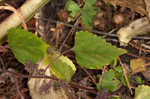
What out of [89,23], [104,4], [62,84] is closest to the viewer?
[62,84]

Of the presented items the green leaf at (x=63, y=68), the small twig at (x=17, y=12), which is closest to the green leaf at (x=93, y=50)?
the green leaf at (x=63, y=68)

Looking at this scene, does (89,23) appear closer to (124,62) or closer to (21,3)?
(124,62)

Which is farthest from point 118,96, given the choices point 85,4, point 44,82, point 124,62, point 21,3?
point 21,3

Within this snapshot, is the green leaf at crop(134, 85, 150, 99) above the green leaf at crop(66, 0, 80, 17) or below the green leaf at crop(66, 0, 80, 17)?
below

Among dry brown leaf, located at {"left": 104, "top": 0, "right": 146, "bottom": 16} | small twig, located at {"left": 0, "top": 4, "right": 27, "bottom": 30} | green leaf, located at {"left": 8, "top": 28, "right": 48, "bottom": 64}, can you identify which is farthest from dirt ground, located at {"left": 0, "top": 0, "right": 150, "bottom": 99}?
green leaf, located at {"left": 8, "top": 28, "right": 48, "bottom": 64}

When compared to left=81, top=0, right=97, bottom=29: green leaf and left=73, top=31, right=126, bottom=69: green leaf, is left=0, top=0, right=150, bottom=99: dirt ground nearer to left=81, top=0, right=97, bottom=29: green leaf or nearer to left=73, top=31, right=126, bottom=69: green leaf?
left=81, top=0, right=97, bottom=29: green leaf

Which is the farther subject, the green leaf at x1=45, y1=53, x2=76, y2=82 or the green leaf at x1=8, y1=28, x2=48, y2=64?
the green leaf at x1=45, y1=53, x2=76, y2=82

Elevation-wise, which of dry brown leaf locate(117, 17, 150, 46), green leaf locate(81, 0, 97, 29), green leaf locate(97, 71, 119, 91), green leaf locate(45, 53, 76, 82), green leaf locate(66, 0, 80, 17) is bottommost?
green leaf locate(97, 71, 119, 91)

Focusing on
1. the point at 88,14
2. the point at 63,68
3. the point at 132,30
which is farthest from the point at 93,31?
the point at 63,68
